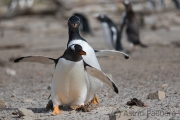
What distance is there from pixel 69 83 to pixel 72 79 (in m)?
0.07

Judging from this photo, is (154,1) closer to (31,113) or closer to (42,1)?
(42,1)

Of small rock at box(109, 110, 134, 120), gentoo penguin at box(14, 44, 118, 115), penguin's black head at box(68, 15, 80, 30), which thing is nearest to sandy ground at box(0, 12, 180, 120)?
small rock at box(109, 110, 134, 120)

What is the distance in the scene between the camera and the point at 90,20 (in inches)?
858

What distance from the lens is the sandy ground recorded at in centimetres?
591

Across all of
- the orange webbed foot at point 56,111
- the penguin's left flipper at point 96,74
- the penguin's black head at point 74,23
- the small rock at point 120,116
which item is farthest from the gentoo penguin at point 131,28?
the small rock at point 120,116

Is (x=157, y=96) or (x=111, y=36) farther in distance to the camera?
(x=111, y=36)

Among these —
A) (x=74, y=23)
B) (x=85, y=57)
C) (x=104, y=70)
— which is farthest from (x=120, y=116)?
(x=104, y=70)

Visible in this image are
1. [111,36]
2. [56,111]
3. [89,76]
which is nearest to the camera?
[56,111]

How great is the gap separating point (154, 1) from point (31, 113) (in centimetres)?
1815

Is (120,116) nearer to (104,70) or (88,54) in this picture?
(88,54)

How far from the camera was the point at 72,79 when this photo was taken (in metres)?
5.85

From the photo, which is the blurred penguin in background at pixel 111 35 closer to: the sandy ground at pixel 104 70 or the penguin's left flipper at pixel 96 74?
the sandy ground at pixel 104 70

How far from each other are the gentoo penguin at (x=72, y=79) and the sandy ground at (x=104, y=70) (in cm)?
17

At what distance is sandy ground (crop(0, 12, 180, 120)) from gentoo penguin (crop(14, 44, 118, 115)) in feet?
0.57
